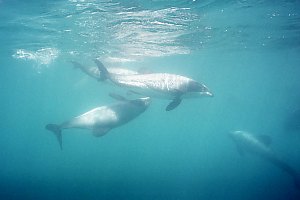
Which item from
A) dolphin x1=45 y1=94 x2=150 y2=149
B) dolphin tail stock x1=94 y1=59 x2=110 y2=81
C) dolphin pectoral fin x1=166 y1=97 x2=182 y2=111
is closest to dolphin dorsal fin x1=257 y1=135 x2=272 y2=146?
dolphin x1=45 y1=94 x2=150 y2=149

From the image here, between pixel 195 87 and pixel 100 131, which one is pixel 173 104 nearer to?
pixel 195 87

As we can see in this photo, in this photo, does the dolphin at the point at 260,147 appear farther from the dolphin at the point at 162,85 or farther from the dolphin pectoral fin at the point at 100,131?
the dolphin pectoral fin at the point at 100,131

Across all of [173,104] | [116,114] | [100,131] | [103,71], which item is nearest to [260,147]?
[116,114]

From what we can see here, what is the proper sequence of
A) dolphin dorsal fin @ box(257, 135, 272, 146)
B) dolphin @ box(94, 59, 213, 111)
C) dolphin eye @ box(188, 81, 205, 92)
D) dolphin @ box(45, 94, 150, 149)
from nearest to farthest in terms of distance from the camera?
dolphin @ box(94, 59, 213, 111), dolphin eye @ box(188, 81, 205, 92), dolphin @ box(45, 94, 150, 149), dolphin dorsal fin @ box(257, 135, 272, 146)

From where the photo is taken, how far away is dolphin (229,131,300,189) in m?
19.8

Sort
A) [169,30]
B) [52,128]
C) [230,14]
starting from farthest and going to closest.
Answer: [169,30] → [230,14] → [52,128]

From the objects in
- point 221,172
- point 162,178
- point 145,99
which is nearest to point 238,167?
point 221,172

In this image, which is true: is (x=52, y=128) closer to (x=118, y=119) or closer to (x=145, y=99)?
(x=118, y=119)

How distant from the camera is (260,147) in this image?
2244 cm

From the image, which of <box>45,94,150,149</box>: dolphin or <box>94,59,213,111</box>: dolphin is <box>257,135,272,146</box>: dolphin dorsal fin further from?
<box>45,94,150,149</box>: dolphin

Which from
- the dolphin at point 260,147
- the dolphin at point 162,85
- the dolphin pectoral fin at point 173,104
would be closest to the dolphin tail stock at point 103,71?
the dolphin at point 162,85

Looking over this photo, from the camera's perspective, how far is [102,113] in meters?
13.4

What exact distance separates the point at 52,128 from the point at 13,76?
41941mm

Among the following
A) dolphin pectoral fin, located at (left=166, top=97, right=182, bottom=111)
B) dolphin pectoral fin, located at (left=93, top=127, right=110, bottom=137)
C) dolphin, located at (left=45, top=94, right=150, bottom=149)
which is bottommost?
dolphin pectoral fin, located at (left=93, top=127, right=110, bottom=137)
